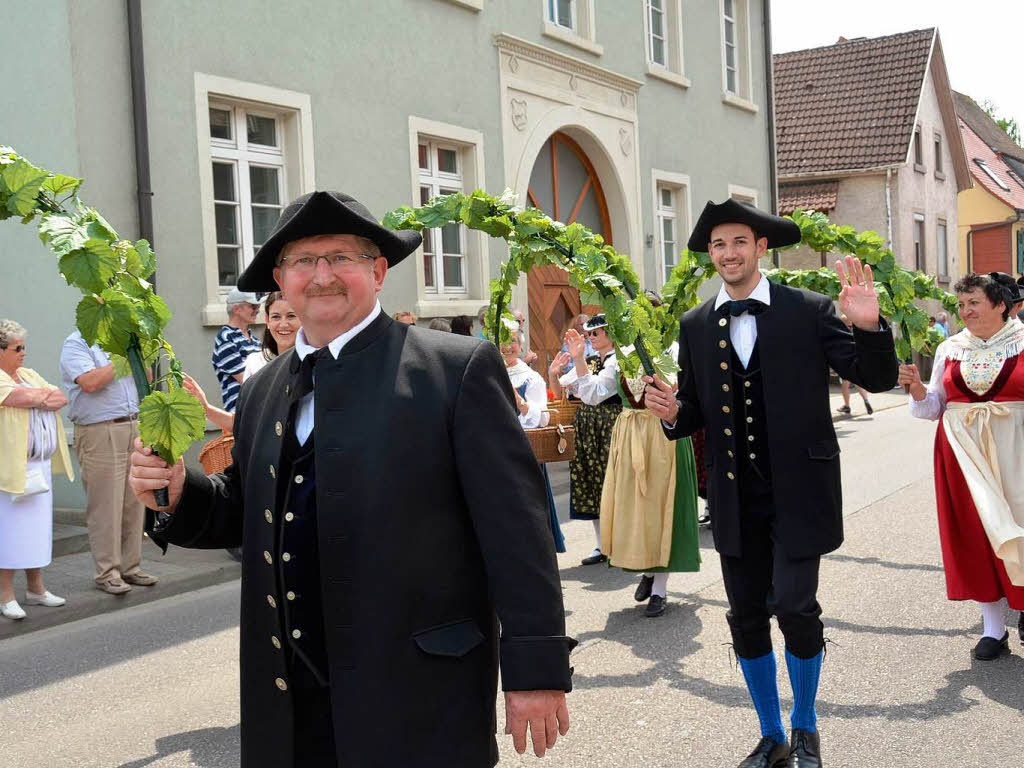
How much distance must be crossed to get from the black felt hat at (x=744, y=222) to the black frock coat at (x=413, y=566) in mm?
2014

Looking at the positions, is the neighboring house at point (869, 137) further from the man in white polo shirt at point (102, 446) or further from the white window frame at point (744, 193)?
the man in white polo shirt at point (102, 446)

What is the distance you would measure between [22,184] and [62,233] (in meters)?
0.18

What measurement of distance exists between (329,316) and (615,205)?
1428 cm

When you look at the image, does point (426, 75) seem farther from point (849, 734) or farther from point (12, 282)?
point (849, 734)

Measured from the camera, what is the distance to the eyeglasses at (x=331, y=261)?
257 cm

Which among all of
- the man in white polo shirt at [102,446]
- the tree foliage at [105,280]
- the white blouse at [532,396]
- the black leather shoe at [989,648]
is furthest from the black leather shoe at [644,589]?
the tree foliage at [105,280]

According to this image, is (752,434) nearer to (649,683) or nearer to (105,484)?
(649,683)

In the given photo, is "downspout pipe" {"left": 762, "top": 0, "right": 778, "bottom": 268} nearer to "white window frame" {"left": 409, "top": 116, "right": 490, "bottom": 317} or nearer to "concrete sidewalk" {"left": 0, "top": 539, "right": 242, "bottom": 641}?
"white window frame" {"left": 409, "top": 116, "right": 490, "bottom": 317}

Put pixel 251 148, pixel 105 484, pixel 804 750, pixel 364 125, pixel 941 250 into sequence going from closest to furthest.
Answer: pixel 804 750 < pixel 105 484 < pixel 251 148 < pixel 364 125 < pixel 941 250

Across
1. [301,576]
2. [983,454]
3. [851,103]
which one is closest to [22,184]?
[301,576]

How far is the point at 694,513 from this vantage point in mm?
7090

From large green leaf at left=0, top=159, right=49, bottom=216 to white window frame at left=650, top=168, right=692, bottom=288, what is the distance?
1432 cm

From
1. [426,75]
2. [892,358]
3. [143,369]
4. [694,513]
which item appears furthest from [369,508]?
[426,75]

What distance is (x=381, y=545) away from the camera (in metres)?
2.43
